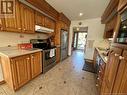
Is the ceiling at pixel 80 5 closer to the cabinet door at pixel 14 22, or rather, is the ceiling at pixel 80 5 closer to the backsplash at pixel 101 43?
the cabinet door at pixel 14 22

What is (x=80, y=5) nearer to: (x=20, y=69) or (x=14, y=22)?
(x=14, y=22)

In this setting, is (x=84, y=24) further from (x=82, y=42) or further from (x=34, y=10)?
(x=82, y=42)

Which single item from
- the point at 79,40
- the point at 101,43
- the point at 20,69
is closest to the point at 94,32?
the point at 101,43

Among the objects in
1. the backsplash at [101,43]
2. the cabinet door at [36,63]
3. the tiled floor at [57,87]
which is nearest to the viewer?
the tiled floor at [57,87]

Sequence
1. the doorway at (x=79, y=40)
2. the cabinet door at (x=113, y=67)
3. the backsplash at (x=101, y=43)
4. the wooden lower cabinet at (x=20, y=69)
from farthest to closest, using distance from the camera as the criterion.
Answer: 1. the doorway at (x=79, y=40)
2. the backsplash at (x=101, y=43)
3. the wooden lower cabinet at (x=20, y=69)
4. the cabinet door at (x=113, y=67)

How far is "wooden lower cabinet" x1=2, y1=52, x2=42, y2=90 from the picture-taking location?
158cm

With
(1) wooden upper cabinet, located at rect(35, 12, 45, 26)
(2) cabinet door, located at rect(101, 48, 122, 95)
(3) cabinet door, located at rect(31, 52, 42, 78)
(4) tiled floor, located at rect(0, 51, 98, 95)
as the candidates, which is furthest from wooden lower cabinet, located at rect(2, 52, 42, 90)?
(2) cabinet door, located at rect(101, 48, 122, 95)

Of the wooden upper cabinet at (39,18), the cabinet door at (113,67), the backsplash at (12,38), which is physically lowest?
the cabinet door at (113,67)

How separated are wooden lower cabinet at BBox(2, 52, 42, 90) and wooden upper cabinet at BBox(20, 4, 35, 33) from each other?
783mm

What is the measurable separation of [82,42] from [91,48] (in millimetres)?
4444

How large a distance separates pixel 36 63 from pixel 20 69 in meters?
0.56

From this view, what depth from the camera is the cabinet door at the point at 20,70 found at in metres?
1.60

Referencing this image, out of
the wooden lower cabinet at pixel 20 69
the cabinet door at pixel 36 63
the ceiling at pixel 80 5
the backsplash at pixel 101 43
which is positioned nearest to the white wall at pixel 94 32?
the backsplash at pixel 101 43

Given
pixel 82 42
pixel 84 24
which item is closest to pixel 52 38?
pixel 84 24
